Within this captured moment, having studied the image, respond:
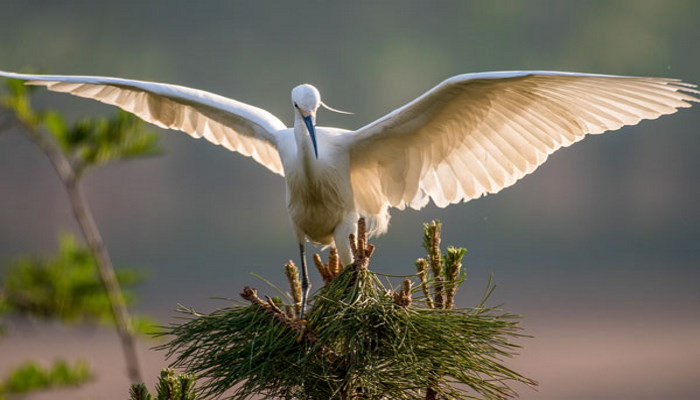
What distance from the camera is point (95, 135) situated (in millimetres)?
3643

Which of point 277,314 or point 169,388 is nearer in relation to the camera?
point 169,388

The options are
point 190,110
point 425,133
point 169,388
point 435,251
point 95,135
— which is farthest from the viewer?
point 95,135

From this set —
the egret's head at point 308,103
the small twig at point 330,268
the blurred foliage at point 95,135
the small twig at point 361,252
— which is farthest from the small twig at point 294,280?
the blurred foliage at point 95,135

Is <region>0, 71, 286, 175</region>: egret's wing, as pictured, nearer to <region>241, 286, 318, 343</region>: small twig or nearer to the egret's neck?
the egret's neck

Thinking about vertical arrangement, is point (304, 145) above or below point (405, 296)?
above

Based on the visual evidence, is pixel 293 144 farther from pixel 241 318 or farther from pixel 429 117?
pixel 241 318

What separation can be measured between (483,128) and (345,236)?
44cm

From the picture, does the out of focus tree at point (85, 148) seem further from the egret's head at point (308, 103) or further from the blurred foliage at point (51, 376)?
the egret's head at point (308, 103)

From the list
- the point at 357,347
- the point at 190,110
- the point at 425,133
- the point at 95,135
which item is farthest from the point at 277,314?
the point at 95,135

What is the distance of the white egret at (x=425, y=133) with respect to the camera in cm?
189

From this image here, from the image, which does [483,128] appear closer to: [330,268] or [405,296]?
[330,268]

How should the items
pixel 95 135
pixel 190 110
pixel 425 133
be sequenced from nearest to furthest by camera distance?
pixel 425 133
pixel 190 110
pixel 95 135

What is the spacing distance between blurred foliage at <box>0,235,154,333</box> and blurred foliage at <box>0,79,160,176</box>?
0.50m

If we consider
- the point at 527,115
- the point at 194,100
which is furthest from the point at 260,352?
the point at 194,100
